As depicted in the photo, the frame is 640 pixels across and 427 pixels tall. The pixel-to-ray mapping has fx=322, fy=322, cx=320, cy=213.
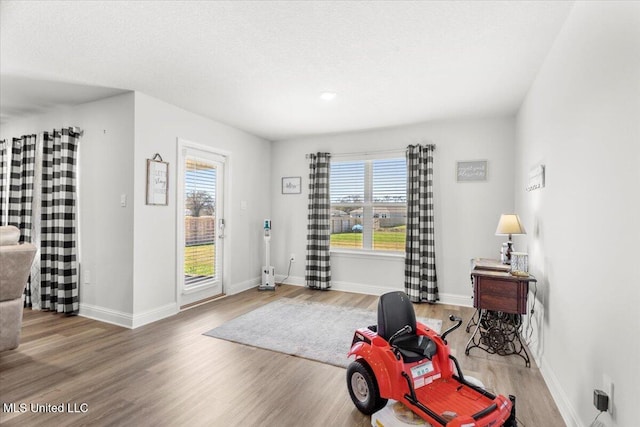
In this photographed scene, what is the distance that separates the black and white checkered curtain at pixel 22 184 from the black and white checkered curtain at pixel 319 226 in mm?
3795

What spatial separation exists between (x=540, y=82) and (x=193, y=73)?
3.14 m

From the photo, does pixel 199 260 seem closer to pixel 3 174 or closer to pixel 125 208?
pixel 125 208

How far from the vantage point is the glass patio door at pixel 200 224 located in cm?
420

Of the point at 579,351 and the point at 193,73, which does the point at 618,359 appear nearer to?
the point at 579,351

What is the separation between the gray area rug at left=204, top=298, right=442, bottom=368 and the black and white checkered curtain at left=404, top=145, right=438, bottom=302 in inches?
31.3

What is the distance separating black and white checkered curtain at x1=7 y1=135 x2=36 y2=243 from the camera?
4.20 meters

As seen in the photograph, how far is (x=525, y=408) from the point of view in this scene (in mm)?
2104

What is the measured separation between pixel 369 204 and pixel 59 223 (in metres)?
4.11

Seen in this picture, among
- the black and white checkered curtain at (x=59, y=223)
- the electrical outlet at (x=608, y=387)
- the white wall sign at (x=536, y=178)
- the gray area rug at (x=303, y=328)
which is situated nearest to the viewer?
the electrical outlet at (x=608, y=387)

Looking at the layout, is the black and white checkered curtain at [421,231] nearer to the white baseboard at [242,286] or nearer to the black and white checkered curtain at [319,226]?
the black and white checkered curtain at [319,226]

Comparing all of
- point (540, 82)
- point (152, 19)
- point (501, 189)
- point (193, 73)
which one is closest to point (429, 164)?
point (501, 189)

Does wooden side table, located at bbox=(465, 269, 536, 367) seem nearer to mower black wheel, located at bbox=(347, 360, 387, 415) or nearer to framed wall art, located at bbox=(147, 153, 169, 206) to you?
mower black wheel, located at bbox=(347, 360, 387, 415)

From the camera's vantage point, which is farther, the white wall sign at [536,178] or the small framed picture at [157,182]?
the small framed picture at [157,182]

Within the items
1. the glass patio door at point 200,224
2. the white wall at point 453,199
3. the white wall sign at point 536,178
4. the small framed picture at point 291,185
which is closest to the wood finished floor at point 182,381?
the glass patio door at point 200,224
